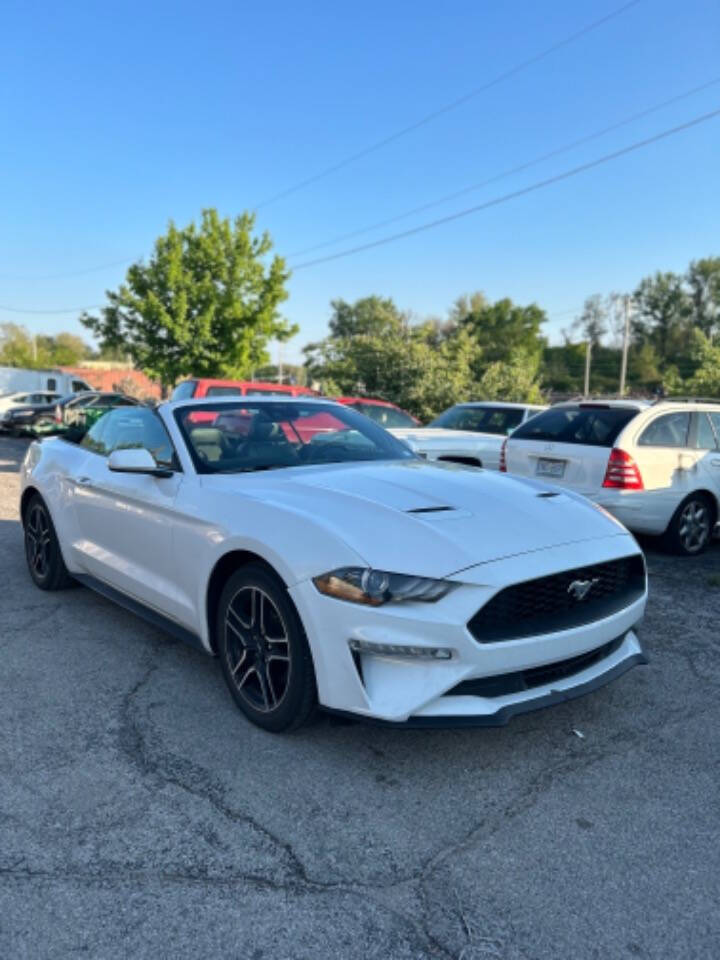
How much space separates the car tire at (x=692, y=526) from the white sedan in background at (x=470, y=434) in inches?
107

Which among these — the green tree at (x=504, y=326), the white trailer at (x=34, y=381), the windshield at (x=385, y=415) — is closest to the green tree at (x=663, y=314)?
the green tree at (x=504, y=326)

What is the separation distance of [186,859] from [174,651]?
6.38ft

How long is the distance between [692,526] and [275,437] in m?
4.85

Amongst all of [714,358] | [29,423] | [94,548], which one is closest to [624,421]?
[94,548]

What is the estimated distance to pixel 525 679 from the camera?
2.86m

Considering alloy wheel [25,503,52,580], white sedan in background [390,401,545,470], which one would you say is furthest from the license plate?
alloy wheel [25,503,52,580]

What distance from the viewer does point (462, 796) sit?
278 cm

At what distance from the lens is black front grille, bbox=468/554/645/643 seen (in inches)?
110

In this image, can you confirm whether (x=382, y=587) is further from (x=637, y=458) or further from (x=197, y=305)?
(x=197, y=305)

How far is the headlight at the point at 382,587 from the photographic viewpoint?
2.74 m

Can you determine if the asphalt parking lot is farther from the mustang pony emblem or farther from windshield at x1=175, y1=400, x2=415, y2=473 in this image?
windshield at x1=175, y1=400, x2=415, y2=473

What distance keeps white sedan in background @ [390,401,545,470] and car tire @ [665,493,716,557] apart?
273 cm

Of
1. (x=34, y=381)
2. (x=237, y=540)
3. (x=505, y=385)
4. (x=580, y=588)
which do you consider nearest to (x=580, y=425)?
(x=580, y=588)

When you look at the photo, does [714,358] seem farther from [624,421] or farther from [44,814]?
[44,814]
